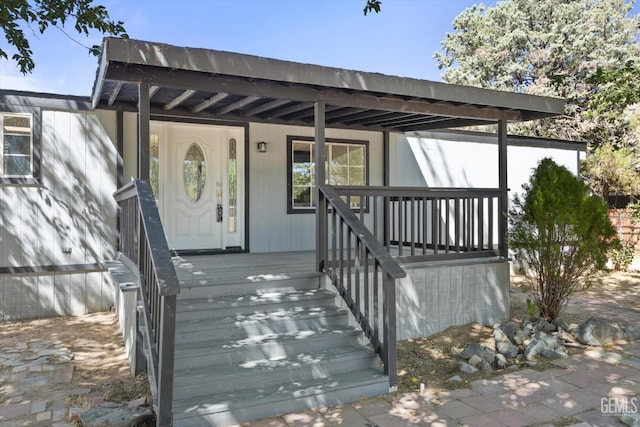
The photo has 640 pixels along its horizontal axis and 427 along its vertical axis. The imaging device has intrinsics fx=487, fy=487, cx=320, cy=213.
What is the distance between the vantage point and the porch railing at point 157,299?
9.45 feet

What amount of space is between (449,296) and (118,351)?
3581mm

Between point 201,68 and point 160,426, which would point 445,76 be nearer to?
point 201,68

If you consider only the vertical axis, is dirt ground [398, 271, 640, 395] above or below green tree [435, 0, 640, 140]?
below

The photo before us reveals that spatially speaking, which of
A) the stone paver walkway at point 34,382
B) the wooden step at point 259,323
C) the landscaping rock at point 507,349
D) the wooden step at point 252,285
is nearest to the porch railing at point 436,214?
the wooden step at point 252,285

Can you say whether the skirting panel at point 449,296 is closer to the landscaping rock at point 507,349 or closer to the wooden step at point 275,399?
the landscaping rock at point 507,349

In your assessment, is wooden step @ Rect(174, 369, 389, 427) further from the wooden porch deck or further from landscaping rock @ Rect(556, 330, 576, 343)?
landscaping rock @ Rect(556, 330, 576, 343)

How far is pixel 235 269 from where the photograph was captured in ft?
17.2

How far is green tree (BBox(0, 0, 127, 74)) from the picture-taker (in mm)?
5219

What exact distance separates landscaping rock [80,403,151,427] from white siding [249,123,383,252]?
3.92 meters

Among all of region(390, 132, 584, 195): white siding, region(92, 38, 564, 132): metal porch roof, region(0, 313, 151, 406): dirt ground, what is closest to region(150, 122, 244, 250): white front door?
region(92, 38, 564, 132): metal porch roof

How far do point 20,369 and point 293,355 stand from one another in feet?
8.05

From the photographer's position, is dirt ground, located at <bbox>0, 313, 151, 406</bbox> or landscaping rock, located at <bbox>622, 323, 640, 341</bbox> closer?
dirt ground, located at <bbox>0, 313, 151, 406</bbox>

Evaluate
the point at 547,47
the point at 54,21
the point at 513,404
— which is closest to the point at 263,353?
the point at 513,404

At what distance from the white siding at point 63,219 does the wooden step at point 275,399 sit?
12.3ft
